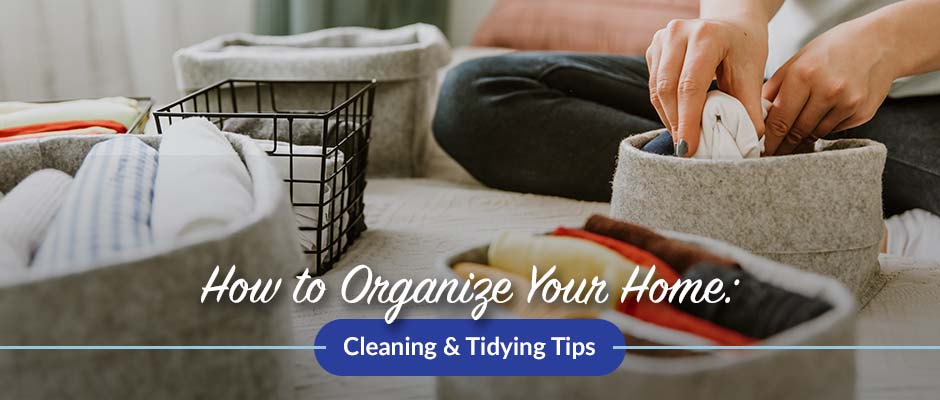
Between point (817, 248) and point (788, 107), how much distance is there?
117mm

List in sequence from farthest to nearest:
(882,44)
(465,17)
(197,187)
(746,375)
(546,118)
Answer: (465,17) < (546,118) < (882,44) < (197,187) < (746,375)

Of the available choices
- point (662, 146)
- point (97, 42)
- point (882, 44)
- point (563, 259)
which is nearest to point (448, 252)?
point (563, 259)

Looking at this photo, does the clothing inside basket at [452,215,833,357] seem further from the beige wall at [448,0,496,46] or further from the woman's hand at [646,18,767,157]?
the beige wall at [448,0,496,46]

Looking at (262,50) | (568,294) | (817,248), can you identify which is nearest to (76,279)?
(568,294)

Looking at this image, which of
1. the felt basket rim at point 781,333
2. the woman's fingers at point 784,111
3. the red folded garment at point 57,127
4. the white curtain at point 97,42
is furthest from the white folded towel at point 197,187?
the white curtain at point 97,42

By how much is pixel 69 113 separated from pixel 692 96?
1.78 feet

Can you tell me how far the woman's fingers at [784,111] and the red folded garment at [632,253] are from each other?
255mm

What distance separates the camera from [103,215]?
0.38m

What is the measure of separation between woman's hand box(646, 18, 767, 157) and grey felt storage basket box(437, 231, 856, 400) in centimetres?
23

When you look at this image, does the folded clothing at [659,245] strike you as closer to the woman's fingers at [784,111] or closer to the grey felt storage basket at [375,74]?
the woman's fingers at [784,111]

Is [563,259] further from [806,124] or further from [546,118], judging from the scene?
[546,118]

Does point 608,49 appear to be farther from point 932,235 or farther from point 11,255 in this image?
point 11,255

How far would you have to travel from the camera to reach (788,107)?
0.59m

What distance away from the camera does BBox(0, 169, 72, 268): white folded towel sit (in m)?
0.39
